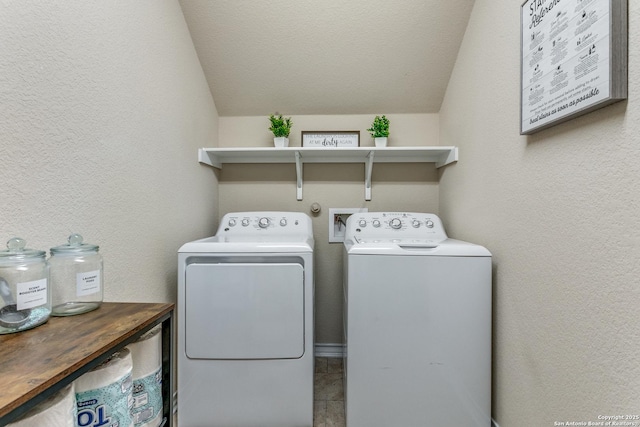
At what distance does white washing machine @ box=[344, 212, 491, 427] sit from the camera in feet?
4.28

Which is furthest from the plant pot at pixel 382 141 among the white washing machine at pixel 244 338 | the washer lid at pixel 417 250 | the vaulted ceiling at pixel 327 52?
the white washing machine at pixel 244 338

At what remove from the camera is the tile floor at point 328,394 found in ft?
5.08

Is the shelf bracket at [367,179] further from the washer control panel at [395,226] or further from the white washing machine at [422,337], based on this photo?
the white washing machine at [422,337]

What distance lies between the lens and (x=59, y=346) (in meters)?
0.60

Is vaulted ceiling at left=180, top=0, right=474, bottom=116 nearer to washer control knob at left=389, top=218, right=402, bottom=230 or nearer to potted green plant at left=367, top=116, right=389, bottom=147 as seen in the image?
potted green plant at left=367, top=116, right=389, bottom=147

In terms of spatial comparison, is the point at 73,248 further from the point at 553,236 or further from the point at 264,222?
the point at 553,236

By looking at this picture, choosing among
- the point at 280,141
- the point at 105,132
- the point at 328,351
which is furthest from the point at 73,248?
the point at 328,351

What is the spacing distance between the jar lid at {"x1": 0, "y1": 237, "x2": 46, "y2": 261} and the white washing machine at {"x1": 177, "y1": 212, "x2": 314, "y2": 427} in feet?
2.33

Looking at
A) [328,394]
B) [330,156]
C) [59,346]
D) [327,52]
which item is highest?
[327,52]

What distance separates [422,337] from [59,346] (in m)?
1.26

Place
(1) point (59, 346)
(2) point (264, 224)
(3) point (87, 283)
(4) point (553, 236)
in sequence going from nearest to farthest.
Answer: (1) point (59, 346), (3) point (87, 283), (4) point (553, 236), (2) point (264, 224)

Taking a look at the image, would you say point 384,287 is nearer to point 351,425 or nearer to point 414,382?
point 414,382

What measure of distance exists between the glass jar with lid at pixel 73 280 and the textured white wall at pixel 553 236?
144 centimetres

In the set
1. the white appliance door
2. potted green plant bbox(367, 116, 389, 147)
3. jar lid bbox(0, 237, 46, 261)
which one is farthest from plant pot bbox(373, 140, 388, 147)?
jar lid bbox(0, 237, 46, 261)
